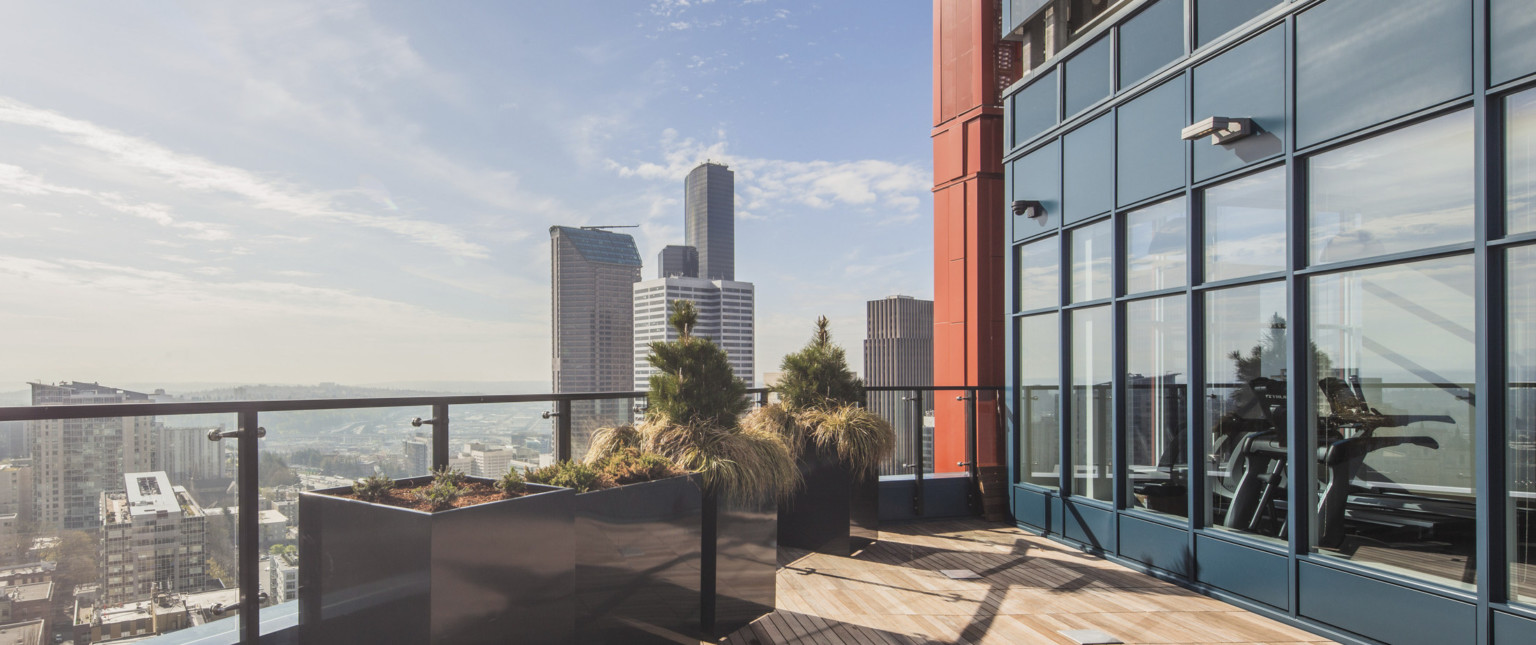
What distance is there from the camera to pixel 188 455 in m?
2.39

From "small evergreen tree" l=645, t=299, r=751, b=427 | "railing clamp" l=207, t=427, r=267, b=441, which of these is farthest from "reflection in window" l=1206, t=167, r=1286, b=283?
"railing clamp" l=207, t=427, r=267, b=441

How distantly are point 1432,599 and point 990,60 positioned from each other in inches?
216

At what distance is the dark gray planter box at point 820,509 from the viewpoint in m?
5.05

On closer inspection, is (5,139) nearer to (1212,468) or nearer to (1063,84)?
(1063,84)

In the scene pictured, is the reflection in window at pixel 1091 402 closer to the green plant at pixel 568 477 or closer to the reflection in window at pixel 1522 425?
the reflection in window at pixel 1522 425

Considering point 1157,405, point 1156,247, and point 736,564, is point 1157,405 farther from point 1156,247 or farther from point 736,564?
point 736,564

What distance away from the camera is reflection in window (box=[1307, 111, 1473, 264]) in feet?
10.2

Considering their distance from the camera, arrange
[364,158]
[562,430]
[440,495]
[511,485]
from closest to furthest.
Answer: [440,495] → [511,485] → [562,430] → [364,158]

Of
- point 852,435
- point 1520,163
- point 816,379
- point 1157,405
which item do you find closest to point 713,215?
point 816,379

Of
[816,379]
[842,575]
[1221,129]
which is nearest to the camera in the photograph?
[1221,129]

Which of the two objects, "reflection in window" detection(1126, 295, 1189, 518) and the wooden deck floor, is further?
"reflection in window" detection(1126, 295, 1189, 518)

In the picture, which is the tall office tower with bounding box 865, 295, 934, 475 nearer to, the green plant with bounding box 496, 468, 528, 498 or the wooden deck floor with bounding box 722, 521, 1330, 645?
the wooden deck floor with bounding box 722, 521, 1330, 645

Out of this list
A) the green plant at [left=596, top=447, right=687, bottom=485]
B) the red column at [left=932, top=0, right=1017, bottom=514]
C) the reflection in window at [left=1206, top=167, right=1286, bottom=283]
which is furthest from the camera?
the red column at [left=932, top=0, right=1017, bottom=514]

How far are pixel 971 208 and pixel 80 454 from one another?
650 centimetres
